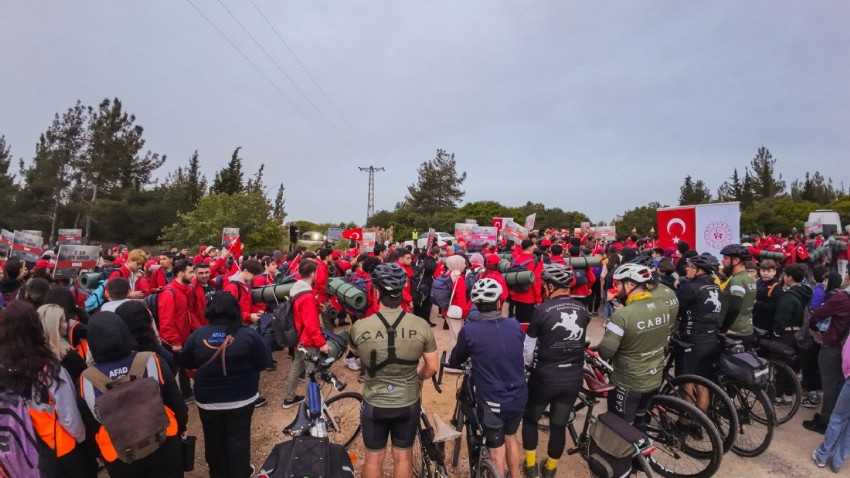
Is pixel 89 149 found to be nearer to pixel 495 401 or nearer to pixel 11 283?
pixel 11 283

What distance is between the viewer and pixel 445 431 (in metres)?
3.47

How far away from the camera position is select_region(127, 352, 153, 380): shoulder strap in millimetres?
2659

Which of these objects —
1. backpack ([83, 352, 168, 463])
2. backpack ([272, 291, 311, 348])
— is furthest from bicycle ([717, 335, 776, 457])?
backpack ([83, 352, 168, 463])

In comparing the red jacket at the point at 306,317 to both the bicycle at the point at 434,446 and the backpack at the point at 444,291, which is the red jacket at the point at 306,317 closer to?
the bicycle at the point at 434,446

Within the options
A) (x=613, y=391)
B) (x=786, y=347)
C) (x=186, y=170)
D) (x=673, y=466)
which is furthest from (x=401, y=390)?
(x=186, y=170)

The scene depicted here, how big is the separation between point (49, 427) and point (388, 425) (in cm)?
224

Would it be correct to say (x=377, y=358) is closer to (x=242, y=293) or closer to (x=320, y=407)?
(x=320, y=407)

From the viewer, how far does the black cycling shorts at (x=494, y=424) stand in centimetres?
330

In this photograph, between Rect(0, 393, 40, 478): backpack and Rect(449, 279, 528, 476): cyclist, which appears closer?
Rect(0, 393, 40, 478): backpack

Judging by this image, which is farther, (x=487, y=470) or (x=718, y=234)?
(x=718, y=234)

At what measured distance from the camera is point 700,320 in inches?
186

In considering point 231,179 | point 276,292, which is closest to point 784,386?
point 276,292

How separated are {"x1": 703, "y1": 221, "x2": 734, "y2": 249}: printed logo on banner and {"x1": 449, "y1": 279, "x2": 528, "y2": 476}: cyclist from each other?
6793 millimetres

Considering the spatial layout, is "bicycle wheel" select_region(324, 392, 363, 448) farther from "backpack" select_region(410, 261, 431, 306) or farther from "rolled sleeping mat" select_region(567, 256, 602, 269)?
"rolled sleeping mat" select_region(567, 256, 602, 269)
